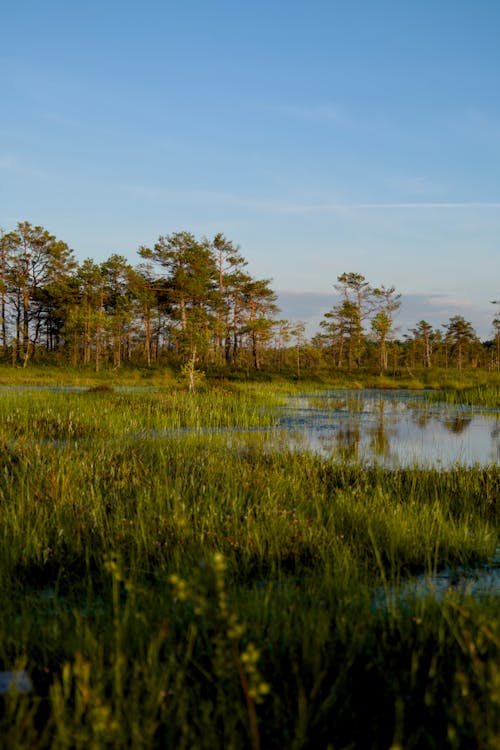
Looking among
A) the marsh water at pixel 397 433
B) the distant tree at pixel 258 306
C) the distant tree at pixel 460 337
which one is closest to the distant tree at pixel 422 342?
the distant tree at pixel 460 337

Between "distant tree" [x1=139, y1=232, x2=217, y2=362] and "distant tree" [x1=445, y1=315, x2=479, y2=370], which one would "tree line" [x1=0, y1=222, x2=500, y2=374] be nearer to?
"distant tree" [x1=139, y1=232, x2=217, y2=362]

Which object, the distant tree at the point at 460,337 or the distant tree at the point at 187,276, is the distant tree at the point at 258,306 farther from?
the distant tree at the point at 460,337

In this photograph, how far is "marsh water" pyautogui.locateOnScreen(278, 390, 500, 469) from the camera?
9574 millimetres

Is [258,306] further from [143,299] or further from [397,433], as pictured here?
[397,433]

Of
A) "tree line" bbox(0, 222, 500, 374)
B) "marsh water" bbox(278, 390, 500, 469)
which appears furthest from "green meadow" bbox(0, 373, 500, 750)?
"tree line" bbox(0, 222, 500, 374)

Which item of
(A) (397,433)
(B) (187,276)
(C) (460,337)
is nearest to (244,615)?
(A) (397,433)

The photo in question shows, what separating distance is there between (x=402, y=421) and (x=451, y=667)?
1453cm

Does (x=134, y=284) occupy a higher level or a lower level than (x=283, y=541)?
higher

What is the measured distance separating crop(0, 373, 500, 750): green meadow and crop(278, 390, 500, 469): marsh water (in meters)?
2.08

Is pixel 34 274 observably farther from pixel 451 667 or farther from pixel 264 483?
pixel 451 667

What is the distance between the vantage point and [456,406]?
2167cm

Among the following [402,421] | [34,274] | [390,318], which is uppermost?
[34,274]

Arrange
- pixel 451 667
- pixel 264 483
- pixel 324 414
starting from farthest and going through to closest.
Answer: pixel 324 414 < pixel 264 483 < pixel 451 667

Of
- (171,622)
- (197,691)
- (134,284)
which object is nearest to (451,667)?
(197,691)
